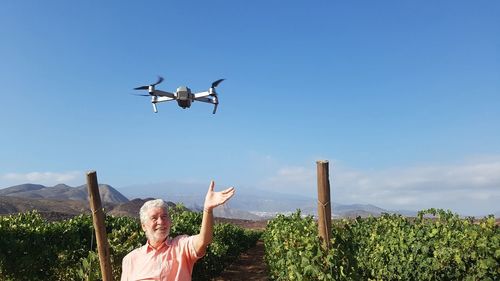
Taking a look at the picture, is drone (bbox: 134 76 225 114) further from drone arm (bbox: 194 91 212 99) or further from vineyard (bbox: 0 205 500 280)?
vineyard (bbox: 0 205 500 280)

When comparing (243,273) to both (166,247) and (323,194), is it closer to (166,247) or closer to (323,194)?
(323,194)

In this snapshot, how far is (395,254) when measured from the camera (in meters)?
11.2

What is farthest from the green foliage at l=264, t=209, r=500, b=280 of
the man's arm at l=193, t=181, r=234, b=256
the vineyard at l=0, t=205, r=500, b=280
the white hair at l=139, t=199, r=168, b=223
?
the white hair at l=139, t=199, r=168, b=223

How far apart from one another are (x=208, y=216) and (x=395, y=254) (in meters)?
8.74

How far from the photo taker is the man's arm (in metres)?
3.59

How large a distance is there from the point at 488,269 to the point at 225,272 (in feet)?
40.3

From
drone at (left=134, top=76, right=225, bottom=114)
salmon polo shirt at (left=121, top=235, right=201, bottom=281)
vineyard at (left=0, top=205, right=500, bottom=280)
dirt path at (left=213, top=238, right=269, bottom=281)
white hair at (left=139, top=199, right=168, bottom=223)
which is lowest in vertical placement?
dirt path at (left=213, top=238, right=269, bottom=281)

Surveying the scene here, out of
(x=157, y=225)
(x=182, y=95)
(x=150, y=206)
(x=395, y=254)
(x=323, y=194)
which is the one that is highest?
(x=182, y=95)

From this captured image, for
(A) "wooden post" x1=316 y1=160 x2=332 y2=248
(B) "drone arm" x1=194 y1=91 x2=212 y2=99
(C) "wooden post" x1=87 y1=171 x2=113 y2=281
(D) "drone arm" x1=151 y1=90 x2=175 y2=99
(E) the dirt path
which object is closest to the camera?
(A) "wooden post" x1=316 y1=160 x2=332 y2=248

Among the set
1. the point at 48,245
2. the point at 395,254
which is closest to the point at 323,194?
the point at 395,254

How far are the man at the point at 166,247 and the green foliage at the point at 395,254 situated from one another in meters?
2.58

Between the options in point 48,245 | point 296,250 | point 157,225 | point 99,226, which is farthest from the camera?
point 48,245

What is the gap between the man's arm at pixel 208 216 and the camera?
359cm

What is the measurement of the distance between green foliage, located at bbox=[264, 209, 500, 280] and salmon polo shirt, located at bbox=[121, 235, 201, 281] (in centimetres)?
256
